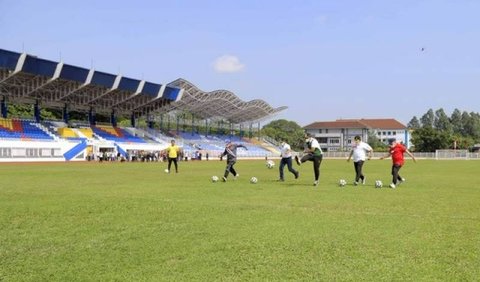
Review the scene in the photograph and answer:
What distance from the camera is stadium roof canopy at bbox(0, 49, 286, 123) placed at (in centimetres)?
5325

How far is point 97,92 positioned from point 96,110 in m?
8.85

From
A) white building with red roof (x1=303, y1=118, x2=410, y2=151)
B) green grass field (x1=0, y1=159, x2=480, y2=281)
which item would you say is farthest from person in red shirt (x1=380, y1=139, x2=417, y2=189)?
white building with red roof (x1=303, y1=118, x2=410, y2=151)

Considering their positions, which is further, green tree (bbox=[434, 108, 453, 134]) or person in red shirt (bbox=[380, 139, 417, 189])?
green tree (bbox=[434, 108, 453, 134])

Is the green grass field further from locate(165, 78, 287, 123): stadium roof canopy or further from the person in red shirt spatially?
locate(165, 78, 287, 123): stadium roof canopy

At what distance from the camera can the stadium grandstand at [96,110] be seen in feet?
176

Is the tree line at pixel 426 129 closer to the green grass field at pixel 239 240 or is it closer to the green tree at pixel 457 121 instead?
the green tree at pixel 457 121

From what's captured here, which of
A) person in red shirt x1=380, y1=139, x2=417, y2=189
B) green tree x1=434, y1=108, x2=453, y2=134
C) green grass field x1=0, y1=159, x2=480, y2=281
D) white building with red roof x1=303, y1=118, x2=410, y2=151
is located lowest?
green grass field x1=0, y1=159, x2=480, y2=281

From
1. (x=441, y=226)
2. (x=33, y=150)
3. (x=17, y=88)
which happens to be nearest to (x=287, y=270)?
(x=441, y=226)

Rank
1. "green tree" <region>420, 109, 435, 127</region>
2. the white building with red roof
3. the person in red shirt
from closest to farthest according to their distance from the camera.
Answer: the person in red shirt → the white building with red roof → "green tree" <region>420, 109, 435, 127</region>

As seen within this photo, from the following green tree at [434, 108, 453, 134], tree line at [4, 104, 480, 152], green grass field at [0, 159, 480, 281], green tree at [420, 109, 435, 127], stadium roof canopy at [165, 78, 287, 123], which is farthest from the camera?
green tree at [420, 109, 435, 127]

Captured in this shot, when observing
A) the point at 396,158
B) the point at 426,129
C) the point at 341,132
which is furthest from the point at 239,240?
the point at 341,132

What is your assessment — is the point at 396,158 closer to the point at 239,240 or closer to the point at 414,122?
the point at 239,240

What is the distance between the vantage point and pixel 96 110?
73000mm

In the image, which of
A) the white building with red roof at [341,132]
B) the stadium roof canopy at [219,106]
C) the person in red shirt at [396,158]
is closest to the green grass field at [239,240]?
the person in red shirt at [396,158]
